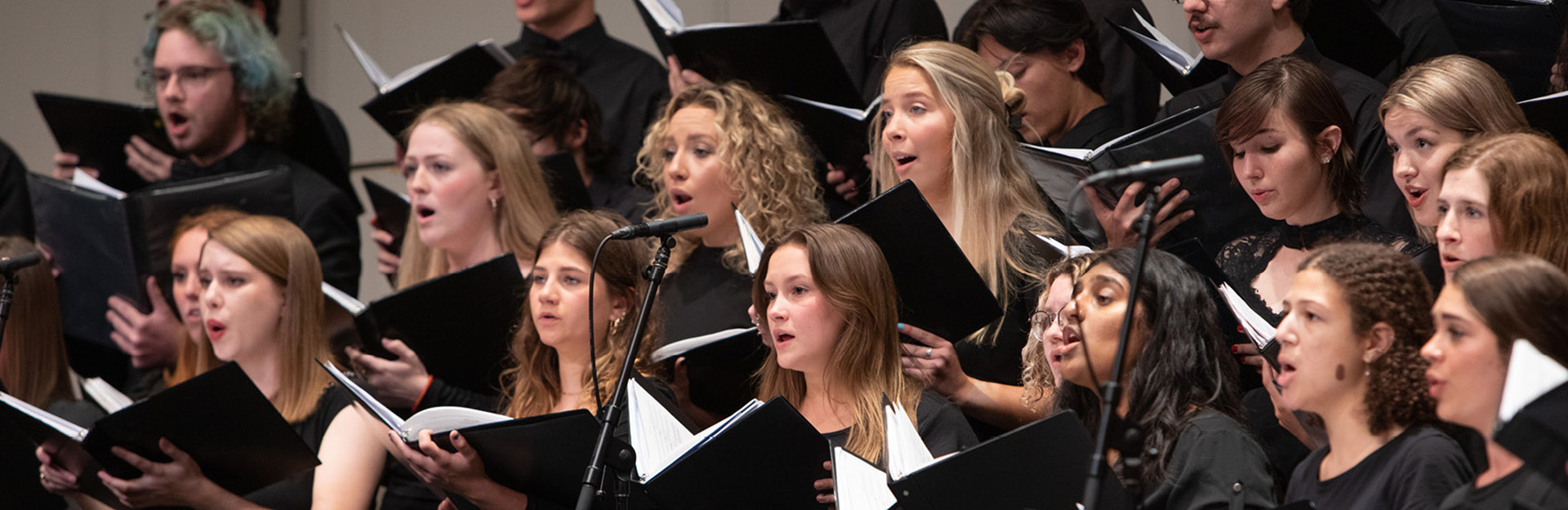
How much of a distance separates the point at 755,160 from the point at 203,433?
1.31m

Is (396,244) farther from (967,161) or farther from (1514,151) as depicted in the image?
(1514,151)

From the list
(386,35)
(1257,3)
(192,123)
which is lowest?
(386,35)

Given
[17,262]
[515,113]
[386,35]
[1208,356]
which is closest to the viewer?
[1208,356]

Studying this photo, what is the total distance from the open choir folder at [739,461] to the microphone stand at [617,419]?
6 centimetres

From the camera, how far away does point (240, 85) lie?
4617 mm

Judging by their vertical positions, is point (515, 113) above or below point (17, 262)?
below

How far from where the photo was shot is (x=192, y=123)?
4559 mm

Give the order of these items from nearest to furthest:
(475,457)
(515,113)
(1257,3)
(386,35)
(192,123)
Answer: (475,457) < (1257,3) < (515,113) < (192,123) < (386,35)

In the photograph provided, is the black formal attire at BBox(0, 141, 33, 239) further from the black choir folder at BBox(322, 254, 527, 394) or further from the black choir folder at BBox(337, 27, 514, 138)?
the black choir folder at BBox(322, 254, 527, 394)

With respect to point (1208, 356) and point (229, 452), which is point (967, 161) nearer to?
point (1208, 356)

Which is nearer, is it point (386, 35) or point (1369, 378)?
point (1369, 378)

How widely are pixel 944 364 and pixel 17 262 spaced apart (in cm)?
174

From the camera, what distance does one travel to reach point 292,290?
3617mm

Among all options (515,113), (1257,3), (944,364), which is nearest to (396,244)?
(515,113)
